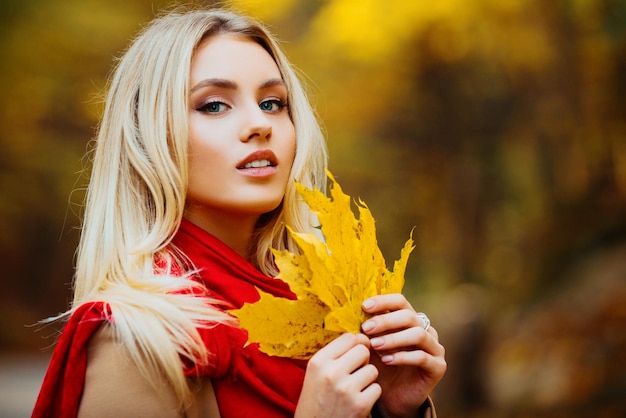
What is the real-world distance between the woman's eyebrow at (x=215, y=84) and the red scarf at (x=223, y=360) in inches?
11.1

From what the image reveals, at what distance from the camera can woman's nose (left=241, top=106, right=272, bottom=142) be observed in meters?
1.33

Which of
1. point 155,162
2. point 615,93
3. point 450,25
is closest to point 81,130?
point 450,25

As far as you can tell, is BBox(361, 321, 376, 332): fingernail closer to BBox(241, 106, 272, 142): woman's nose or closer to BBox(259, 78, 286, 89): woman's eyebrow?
BBox(241, 106, 272, 142): woman's nose

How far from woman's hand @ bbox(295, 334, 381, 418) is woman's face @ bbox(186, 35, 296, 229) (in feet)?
1.23

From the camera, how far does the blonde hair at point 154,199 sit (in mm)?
1153

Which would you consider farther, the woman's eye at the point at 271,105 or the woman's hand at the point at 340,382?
the woman's eye at the point at 271,105

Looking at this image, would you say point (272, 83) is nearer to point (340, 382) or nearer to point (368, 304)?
point (368, 304)

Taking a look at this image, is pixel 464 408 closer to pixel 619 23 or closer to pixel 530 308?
pixel 530 308

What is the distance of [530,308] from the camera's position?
18.9 ft

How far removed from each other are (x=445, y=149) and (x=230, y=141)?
5.90 m

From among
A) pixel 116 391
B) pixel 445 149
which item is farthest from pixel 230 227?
pixel 445 149

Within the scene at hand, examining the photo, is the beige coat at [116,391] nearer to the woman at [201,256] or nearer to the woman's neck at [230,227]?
the woman at [201,256]

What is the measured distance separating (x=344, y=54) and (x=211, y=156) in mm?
5711

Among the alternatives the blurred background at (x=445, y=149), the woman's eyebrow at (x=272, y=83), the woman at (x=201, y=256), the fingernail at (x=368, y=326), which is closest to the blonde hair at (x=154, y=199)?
the woman at (x=201, y=256)
